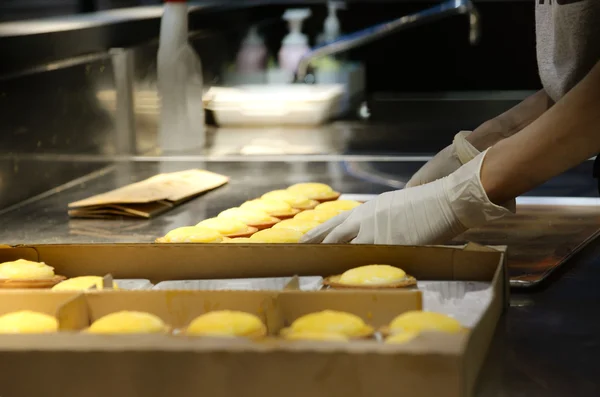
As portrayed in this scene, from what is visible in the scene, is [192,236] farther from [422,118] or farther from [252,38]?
[252,38]

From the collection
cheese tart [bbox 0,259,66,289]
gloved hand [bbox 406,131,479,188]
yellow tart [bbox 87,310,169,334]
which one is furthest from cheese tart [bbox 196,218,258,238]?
yellow tart [bbox 87,310,169,334]

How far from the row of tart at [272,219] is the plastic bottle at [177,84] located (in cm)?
92

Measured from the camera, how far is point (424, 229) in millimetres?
1715

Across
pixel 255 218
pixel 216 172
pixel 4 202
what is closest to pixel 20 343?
pixel 255 218

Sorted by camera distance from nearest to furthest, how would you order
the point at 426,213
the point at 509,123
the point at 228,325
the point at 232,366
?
the point at 232,366, the point at 228,325, the point at 426,213, the point at 509,123

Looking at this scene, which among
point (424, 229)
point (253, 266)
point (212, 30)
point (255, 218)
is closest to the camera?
point (253, 266)

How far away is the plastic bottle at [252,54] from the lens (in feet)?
15.1

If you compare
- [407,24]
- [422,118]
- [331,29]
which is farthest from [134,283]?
[331,29]

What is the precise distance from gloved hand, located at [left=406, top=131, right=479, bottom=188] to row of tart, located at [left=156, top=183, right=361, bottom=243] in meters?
0.19

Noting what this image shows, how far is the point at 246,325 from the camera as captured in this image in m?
1.10

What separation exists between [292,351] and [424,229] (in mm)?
837

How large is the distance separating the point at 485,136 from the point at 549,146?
649 mm

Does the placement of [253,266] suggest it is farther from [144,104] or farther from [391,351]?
[144,104]

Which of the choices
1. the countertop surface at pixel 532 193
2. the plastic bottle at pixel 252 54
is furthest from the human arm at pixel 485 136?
the plastic bottle at pixel 252 54
